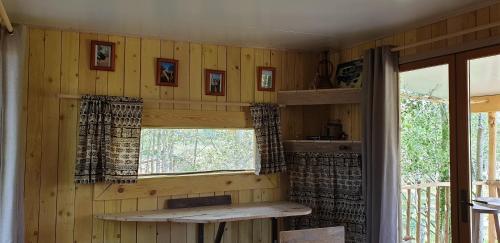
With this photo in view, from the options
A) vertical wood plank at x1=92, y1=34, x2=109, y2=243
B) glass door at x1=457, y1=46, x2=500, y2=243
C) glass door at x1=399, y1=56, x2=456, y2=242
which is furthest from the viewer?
vertical wood plank at x1=92, y1=34, x2=109, y2=243

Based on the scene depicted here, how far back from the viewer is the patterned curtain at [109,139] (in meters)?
3.02

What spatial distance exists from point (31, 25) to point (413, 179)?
3133 millimetres

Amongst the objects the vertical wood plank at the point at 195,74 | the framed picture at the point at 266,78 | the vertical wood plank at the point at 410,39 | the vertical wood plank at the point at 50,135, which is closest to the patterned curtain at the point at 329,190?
the framed picture at the point at 266,78

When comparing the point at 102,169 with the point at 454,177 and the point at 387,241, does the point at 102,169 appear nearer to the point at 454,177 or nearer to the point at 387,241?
the point at 387,241

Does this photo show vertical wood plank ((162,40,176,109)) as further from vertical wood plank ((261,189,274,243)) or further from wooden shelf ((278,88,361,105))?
vertical wood plank ((261,189,274,243))

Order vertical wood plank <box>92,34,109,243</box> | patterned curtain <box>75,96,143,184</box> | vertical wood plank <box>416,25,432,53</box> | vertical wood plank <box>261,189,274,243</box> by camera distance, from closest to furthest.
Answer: vertical wood plank <box>416,25,432,53</box>, patterned curtain <box>75,96,143,184</box>, vertical wood plank <box>92,34,109,243</box>, vertical wood plank <box>261,189,274,243</box>

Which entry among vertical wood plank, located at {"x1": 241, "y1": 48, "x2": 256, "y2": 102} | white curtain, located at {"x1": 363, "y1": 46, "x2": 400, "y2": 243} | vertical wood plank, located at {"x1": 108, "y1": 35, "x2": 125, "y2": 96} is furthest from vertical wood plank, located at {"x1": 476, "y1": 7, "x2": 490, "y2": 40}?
vertical wood plank, located at {"x1": 108, "y1": 35, "x2": 125, "y2": 96}

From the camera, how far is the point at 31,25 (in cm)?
298

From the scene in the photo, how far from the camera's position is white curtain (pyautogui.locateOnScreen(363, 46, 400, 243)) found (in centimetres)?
305

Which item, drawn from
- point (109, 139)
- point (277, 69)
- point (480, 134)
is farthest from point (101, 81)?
point (480, 134)

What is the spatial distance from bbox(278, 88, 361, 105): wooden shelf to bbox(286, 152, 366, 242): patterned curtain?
0.46m

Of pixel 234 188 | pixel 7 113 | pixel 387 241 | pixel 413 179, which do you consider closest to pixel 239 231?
pixel 234 188

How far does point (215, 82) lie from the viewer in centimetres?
358

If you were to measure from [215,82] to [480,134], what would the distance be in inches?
82.2
